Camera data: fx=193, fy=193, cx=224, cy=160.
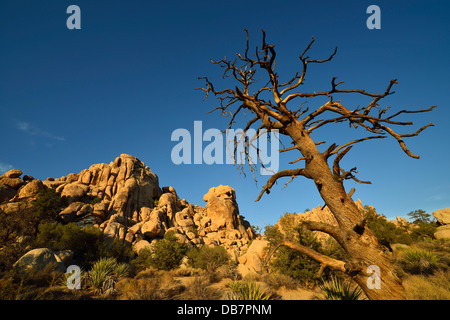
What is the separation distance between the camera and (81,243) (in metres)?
20.1

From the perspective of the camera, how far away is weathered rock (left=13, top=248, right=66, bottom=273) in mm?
10422

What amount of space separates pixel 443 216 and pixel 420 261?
26689 mm

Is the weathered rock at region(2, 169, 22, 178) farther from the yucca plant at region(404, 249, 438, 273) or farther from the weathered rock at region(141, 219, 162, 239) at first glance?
the yucca plant at region(404, 249, 438, 273)

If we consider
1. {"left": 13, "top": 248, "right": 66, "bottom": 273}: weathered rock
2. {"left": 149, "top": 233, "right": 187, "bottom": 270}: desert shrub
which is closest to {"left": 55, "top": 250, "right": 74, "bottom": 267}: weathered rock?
{"left": 13, "top": 248, "right": 66, "bottom": 273}: weathered rock

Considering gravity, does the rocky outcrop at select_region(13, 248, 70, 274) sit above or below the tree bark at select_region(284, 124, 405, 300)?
below

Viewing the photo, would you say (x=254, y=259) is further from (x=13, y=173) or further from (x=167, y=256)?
(x=13, y=173)

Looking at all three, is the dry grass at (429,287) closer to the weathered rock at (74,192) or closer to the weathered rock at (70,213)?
the weathered rock at (70,213)

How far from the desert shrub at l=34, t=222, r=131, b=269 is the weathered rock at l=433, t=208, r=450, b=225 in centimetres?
4366

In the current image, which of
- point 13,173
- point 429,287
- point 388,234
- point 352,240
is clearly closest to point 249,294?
point 352,240

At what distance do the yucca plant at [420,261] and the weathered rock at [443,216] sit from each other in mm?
24087

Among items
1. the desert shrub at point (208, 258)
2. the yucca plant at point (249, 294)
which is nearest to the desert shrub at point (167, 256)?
the desert shrub at point (208, 258)
